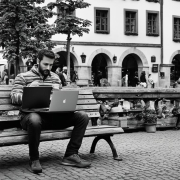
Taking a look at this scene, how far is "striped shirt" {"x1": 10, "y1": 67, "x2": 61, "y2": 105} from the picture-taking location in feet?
19.6

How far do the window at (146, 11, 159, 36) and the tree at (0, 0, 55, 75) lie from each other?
1411 centimetres

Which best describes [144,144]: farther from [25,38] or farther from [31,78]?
[25,38]

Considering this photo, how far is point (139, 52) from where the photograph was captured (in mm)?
34188

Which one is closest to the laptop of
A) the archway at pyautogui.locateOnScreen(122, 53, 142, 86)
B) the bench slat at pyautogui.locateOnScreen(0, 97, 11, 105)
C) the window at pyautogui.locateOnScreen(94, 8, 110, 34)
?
the bench slat at pyautogui.locateOnScreen(0, 97, 11, 105)

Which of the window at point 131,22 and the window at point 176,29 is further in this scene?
the window at point 176,29

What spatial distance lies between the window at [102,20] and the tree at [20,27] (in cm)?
1089

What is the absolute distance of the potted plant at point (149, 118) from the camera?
34.2 ft

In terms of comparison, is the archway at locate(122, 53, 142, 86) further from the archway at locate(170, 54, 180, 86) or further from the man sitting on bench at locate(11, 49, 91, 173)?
the man sitting on bench at locate(11, 49, 91, 173)

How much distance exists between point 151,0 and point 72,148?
29986 mm

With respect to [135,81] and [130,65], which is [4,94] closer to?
[135,81]

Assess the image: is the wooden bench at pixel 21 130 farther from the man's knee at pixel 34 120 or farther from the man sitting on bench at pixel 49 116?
the man's knee at pixel 34 120

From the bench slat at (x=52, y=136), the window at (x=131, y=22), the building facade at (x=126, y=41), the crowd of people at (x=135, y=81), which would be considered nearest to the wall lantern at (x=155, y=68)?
the building facade at (x=126, y=41)

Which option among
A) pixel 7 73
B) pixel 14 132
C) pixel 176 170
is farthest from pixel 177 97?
pixel 7 73

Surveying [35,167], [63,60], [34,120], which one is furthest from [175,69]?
[35,167]
